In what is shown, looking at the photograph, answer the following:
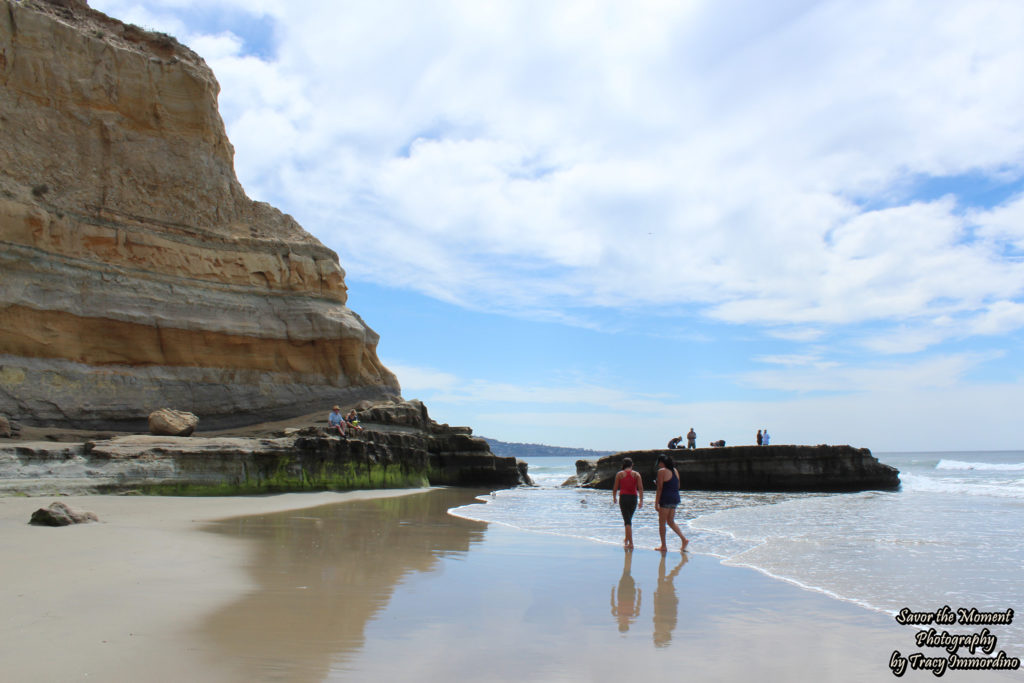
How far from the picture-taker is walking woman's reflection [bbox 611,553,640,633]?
5124 mm

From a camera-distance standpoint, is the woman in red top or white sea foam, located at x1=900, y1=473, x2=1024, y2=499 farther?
white sea foam, located at x1=900, y1=473, x2=1024, y2=499

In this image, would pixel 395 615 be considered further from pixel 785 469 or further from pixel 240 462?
pixel 785 469

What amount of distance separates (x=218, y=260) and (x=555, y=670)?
23.1 metres

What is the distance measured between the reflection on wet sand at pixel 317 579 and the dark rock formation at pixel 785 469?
19.5 metres

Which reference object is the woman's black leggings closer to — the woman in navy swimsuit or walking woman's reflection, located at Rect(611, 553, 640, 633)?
the woman in navy swimsuit

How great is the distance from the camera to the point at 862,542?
33.7 ft

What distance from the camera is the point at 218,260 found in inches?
930

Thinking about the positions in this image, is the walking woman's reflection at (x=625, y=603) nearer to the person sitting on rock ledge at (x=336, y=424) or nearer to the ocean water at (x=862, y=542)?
the ocean water at (x=862, y=542)

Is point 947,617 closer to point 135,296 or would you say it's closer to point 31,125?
point 135,296

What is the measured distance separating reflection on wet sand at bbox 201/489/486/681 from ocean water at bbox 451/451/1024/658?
2733 mm

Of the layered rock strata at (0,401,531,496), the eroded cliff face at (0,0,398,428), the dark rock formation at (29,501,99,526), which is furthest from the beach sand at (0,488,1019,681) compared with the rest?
the eroded cliff face at (0,0,398,428)

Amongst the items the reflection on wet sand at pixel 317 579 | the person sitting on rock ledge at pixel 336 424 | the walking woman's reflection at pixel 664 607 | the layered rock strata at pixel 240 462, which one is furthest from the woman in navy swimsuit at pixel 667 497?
the person sitting on rock ledge at pixel 336 424

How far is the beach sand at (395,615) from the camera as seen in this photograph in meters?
3.80

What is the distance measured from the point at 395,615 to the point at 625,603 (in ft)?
6.72
